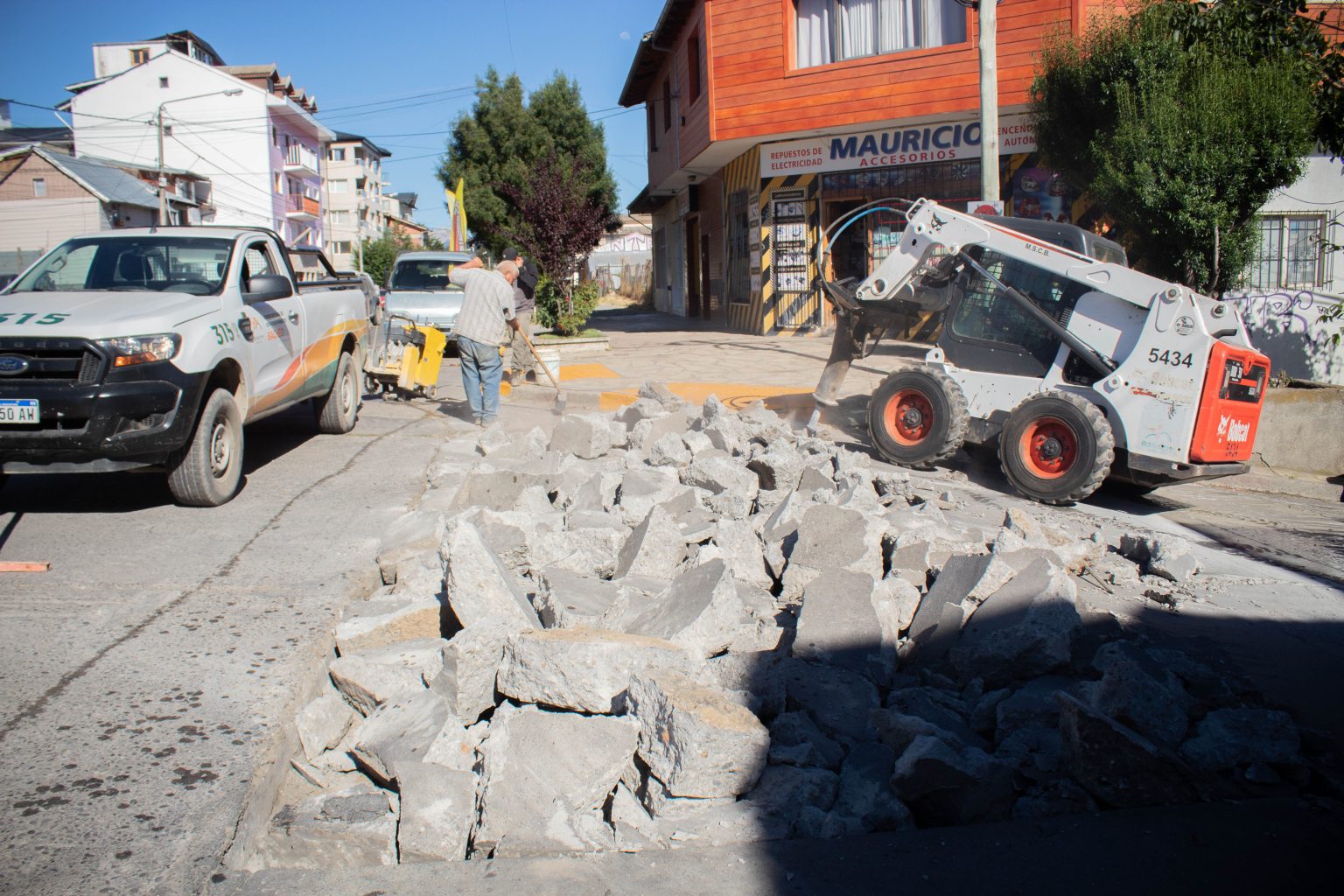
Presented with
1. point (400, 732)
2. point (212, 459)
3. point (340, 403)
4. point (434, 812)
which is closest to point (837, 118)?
point (340, 403)

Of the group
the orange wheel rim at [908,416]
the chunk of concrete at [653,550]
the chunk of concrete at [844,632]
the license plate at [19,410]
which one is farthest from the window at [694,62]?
the chunk of concrete at [844,632]

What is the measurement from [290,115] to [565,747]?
195 ft

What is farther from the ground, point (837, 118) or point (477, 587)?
point (837, 118)

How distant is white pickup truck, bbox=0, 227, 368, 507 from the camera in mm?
5473

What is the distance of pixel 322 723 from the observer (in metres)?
3.45

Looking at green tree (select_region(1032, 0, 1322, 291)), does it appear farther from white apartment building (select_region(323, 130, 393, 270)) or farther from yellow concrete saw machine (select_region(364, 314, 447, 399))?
white apartment building (select_region(323, 130, 393, 270))

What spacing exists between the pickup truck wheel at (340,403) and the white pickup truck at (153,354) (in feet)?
2.26

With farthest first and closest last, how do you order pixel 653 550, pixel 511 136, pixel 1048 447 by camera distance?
pixel 511 136
pixel 1048 447
pixel 653 550

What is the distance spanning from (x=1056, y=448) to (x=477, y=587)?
17.1ft

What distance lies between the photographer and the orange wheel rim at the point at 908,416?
8.38 meters

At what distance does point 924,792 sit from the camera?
3049mm

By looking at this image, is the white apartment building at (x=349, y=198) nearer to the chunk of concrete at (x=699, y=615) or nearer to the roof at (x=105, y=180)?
the roof at (x=105, y=180)

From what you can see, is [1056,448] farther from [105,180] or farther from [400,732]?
[105,180]

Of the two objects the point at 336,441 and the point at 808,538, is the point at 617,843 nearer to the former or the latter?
the point at 808,538
